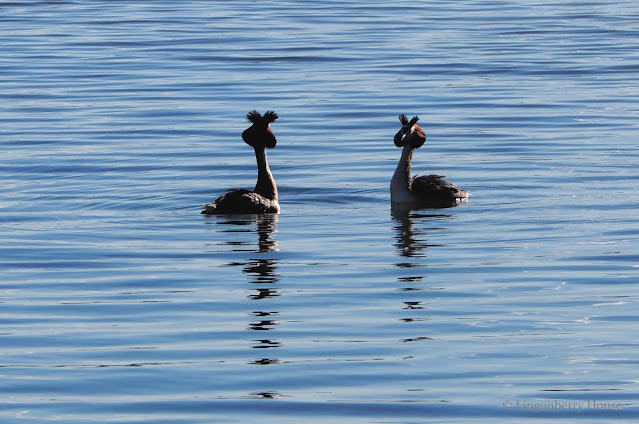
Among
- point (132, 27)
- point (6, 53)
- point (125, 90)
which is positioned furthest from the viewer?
point (132, 27)

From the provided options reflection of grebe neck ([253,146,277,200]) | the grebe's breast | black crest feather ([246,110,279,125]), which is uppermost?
black crest feather ([246,110,279,125])

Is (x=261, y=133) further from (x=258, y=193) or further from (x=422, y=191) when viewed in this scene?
(x=422, y=191)

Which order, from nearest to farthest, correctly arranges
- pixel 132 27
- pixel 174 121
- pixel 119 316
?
pixel 119 316 < pixel 174 121 < pixel 132 27

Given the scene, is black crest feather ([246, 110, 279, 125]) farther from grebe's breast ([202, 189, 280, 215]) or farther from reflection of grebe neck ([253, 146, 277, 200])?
grebe's breast ([202, 189, 280, 215])

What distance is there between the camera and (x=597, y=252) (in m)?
14.4

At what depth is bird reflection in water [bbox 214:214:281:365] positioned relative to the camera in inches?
446

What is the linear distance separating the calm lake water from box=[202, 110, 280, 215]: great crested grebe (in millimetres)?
154

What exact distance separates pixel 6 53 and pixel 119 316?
82.3 ft

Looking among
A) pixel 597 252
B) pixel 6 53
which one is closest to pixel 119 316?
pixel 597 252

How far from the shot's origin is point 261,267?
14.1 meters

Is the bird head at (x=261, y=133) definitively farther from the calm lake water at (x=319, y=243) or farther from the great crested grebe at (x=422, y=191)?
the great crested grebe at (x=422, y=191)

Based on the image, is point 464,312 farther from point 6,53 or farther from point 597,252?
point 6,53

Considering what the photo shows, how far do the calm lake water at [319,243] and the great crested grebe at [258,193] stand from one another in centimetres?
15

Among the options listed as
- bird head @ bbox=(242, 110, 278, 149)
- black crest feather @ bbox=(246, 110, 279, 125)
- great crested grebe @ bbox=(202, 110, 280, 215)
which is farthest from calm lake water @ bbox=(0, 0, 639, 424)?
black crest feather @ bbox=(246, 110, 279, 125)
